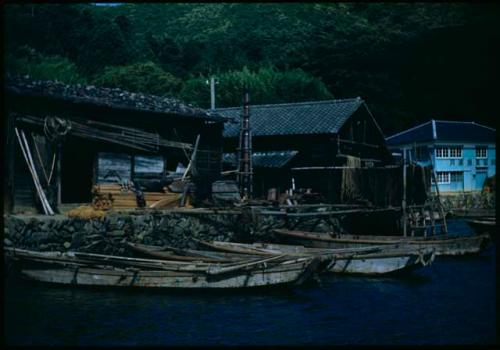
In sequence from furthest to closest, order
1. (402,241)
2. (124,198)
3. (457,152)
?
(457,152), (124,198), (402,241)

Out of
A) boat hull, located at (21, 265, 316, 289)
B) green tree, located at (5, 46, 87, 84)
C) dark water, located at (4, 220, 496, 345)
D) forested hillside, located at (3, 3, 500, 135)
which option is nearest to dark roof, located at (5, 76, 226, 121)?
dark water, located at (4, 220, 496, 345)

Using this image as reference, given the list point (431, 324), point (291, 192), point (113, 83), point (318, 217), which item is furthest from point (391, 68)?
point (431, 324)

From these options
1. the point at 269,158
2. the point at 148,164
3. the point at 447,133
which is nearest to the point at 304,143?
the point at 269,158

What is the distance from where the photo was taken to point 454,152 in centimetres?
4703

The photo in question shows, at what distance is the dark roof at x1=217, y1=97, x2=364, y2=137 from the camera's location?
1230 inches

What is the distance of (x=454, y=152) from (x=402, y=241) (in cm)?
2856

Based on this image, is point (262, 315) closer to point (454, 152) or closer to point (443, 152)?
point (443, 152)

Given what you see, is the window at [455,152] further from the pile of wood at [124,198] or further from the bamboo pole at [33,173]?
the bamboo pole at [33,173]

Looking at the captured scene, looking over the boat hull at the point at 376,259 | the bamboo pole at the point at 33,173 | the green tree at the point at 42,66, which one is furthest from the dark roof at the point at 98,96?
the green tree at the point at 42,66

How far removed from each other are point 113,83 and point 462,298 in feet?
143

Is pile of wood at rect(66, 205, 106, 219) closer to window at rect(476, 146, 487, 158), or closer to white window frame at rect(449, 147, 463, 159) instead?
white window frame at rect(449, 147, 463, 159)

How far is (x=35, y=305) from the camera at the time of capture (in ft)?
47.0

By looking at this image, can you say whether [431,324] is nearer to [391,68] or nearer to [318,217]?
[318,217]

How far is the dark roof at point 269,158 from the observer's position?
98.2 ft
